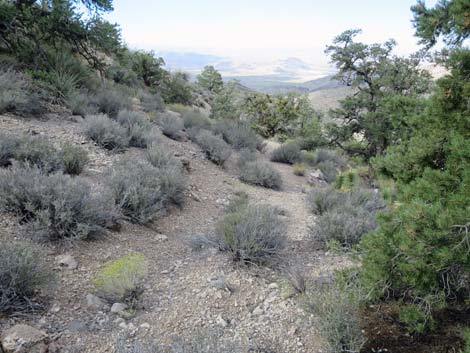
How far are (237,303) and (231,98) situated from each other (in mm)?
22205

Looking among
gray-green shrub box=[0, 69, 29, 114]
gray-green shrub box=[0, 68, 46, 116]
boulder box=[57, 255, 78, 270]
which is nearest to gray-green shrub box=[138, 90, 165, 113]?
gray-green shrub box=[0, 68, 46, 116]

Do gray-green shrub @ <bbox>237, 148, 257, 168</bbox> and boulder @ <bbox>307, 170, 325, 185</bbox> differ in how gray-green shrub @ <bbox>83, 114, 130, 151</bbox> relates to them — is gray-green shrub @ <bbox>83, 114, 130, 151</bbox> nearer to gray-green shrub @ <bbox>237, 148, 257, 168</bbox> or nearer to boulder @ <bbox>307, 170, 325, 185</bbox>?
gray-green shrub @ <bbox>237, 148, 257, 168</bbox>

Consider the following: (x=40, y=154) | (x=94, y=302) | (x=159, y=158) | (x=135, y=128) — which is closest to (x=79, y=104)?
(x=135, y=128)

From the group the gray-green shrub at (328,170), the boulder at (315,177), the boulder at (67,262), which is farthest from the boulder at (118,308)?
the gray-green shrub at (328,170)

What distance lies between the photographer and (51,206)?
4555 millimetres

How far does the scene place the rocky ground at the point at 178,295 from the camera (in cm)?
327

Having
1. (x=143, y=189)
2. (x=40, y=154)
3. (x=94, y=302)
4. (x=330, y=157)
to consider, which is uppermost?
(x=40, y=154)

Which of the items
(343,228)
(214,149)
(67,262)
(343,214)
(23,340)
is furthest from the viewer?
(214,149)

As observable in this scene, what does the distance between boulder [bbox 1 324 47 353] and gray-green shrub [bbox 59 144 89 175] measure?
3.50 metres

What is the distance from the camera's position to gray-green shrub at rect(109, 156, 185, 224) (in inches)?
216

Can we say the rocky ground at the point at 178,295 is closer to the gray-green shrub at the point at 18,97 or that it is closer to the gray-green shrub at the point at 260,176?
the gray-green shrub at the point at 260,176

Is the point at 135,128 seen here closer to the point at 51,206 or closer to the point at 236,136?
the point at 51,206

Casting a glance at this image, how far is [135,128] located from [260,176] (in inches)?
127

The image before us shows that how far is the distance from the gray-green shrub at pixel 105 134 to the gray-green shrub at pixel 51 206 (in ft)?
9.32
